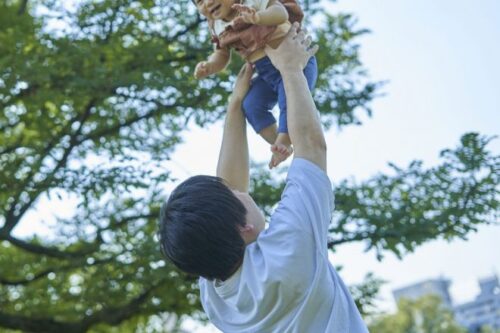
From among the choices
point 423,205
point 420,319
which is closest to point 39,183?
point 423,205

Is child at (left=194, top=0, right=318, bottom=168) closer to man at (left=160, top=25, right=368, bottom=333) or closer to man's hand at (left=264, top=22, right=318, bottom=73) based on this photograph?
man's hand at (left=264, top=22, right=318, bottom=73)

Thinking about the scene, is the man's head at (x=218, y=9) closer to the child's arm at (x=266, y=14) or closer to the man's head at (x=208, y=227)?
the child's arm at (x=266, y=14)

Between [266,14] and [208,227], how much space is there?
30.3 inches

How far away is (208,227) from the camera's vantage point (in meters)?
1.98

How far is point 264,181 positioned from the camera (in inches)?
279

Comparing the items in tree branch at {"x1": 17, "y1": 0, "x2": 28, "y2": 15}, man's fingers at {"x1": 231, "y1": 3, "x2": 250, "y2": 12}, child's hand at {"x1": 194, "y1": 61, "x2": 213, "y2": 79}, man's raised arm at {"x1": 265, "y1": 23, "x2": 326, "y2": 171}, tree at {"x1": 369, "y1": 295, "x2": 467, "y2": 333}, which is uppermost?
tree at {"x1": 369, "y1": 295, "x2": 467, "y2": 333}

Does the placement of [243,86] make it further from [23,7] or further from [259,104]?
[23,7]

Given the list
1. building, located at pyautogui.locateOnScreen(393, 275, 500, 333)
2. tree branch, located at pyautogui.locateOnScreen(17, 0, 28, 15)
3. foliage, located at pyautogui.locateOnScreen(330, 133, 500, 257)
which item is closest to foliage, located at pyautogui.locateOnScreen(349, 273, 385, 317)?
foliage, located at pyautogui.locateOnScreen(330, 133, 500, 257)

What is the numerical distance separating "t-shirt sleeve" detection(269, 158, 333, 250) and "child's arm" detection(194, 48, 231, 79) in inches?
30.8

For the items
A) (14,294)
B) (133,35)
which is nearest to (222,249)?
(133,35)

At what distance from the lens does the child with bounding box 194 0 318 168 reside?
2434 millimetres

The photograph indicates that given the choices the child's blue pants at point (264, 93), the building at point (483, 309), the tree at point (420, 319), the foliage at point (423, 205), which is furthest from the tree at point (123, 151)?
the building at point (483, 309)

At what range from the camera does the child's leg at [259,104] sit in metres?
2.64

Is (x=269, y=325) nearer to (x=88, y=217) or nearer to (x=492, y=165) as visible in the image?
(x=492, y=165)
